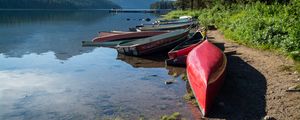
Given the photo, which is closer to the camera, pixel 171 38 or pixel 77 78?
pixel 77 78

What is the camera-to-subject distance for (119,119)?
10797 millimetres

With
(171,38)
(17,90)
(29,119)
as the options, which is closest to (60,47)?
(171,38)

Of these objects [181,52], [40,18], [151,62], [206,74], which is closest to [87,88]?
[206,74]

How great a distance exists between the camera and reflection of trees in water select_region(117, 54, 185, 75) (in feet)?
61.3

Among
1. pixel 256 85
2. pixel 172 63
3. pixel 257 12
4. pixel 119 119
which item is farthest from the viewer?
pixel 257 12

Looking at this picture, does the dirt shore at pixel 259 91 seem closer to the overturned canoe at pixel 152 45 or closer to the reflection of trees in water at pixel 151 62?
the reflection of trees in water at pixel 151 62

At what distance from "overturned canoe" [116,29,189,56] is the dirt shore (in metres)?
6.36

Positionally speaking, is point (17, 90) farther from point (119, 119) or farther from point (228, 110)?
point (228, 110)

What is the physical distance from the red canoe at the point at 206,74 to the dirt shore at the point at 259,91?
1.31 feet

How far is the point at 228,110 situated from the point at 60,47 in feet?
69.2

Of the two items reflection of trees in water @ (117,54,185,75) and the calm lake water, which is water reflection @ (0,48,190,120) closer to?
the calm lake water

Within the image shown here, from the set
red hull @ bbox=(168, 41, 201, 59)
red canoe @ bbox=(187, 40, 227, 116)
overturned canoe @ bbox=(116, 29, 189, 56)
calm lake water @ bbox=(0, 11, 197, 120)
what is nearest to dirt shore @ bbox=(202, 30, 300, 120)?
red canoe @ bbox=(187, 40, 227, 116)

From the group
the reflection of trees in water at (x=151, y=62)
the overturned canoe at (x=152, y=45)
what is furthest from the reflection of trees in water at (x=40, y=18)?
the reflection of trees in water at (x=151, y=62)

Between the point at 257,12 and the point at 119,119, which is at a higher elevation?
the point at 257,12
